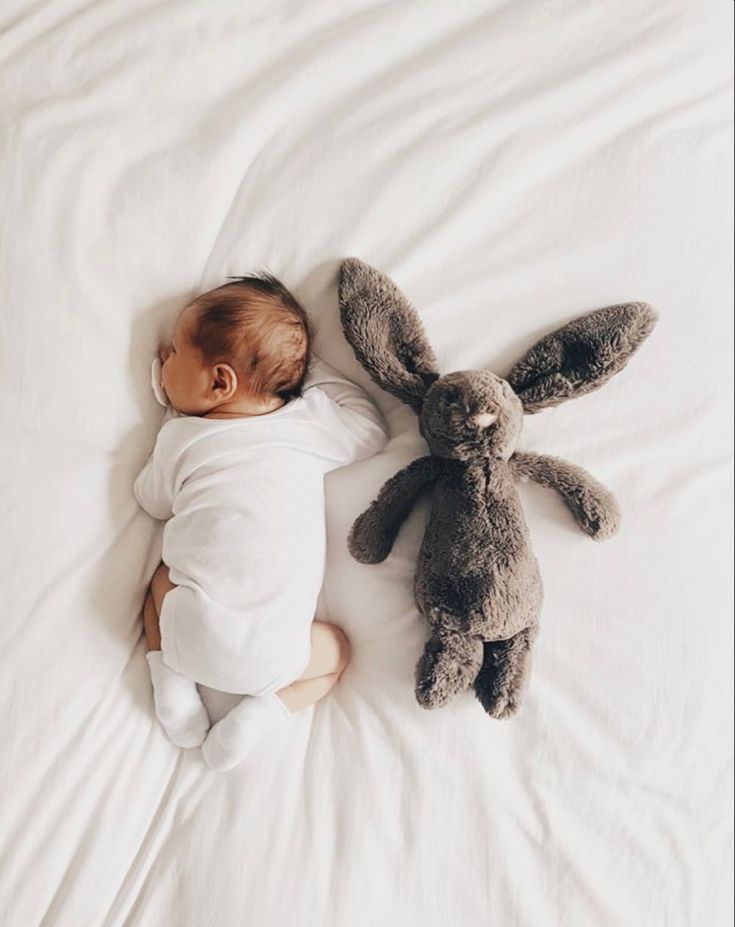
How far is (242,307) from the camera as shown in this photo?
84 centimetres

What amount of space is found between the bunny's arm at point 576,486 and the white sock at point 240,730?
35cm

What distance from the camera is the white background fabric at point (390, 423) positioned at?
829 millimetres

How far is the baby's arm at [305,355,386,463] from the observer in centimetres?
92

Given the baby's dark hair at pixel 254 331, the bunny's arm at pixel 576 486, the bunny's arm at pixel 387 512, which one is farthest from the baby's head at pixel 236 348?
the bunny's arm at pixel 576 486

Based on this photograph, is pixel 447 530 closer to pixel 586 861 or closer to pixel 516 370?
pixel 516 370

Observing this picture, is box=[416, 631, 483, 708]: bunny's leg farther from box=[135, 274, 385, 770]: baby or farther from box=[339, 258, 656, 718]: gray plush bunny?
box=[135, 274, 385, 770]: baby

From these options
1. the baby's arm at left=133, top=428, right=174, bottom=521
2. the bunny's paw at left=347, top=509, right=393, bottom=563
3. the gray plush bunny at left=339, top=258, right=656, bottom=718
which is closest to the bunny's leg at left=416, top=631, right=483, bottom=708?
the gray plush bunny at left=339, top=258, right=656, bottom=718

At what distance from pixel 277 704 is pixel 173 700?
4.1 inches

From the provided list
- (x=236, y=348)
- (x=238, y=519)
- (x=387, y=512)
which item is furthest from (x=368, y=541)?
(x=236, y=348)

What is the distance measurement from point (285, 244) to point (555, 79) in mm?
352

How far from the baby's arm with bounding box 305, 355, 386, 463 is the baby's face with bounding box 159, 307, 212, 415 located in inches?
4.6

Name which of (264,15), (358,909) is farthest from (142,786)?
(264,15)

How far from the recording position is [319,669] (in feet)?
2.92

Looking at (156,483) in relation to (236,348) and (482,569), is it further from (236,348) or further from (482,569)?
(482,569)
